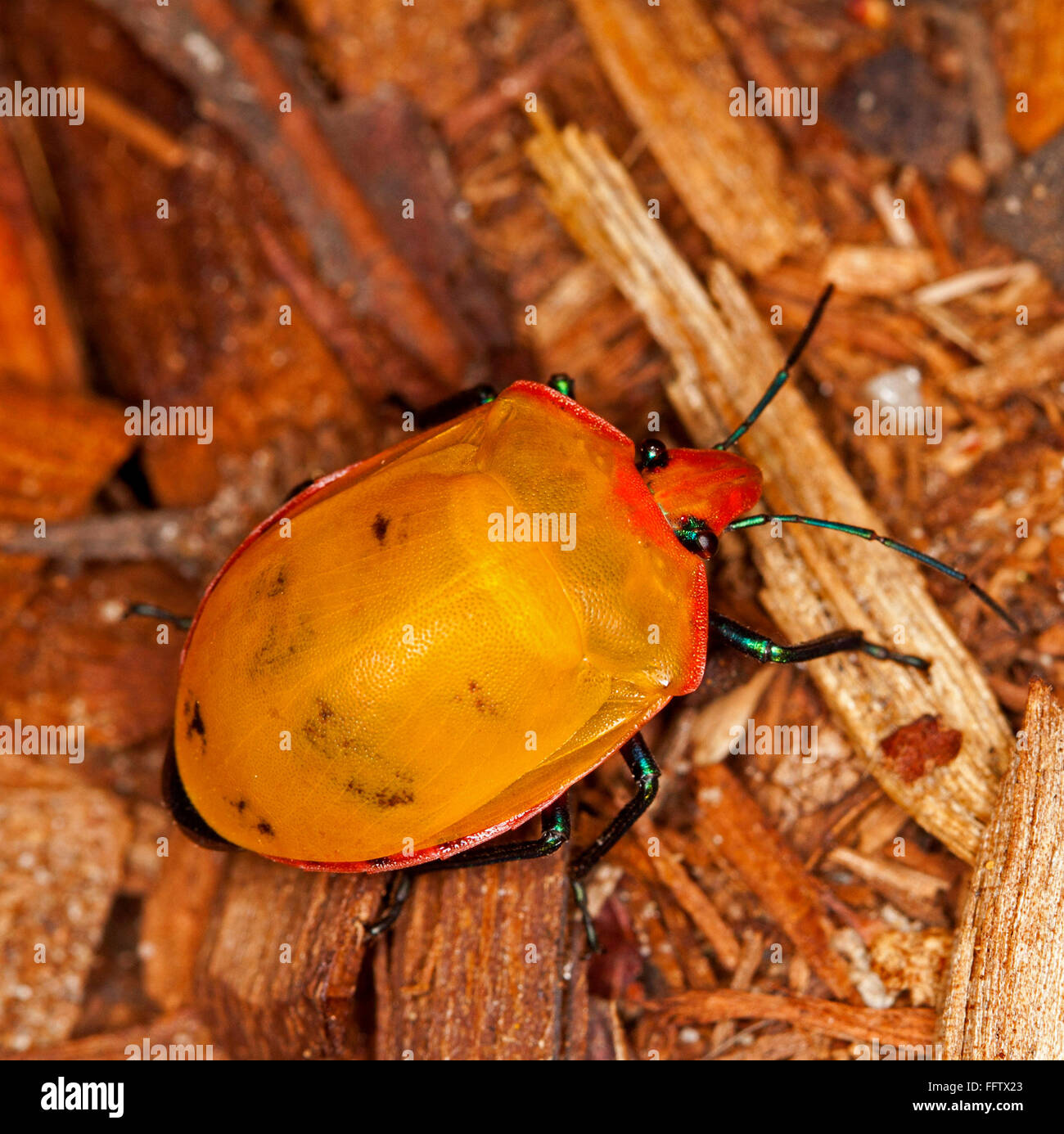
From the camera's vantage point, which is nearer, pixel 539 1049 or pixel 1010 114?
pixel 539 1049

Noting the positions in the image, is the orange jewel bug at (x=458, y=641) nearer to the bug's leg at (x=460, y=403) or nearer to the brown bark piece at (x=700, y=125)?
the bug's leg at (x=460, y=403)

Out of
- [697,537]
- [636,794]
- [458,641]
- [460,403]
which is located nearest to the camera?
[458,641]

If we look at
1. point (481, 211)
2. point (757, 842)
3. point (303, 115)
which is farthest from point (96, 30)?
point (757, 842)

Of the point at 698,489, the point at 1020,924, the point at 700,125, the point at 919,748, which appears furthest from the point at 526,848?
the point at 700,125

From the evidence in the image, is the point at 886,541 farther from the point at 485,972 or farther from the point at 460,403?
the point at 485,972

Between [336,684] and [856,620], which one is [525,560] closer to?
[336,684]

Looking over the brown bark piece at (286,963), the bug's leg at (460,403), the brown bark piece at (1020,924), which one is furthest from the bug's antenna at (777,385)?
the brown bark piece at (286,963)
